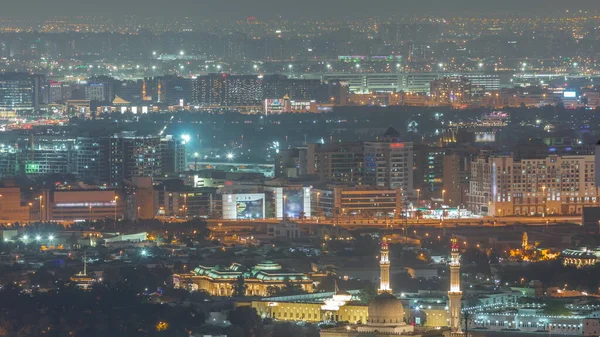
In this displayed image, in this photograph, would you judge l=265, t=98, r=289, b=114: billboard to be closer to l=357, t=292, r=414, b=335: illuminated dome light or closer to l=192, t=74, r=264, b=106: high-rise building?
l=192, t=74, r=264, b=106: high-rise building

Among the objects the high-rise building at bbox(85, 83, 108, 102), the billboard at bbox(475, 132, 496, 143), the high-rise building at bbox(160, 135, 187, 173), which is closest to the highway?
the high-rise building at bbox(160, 135, 187, 173)

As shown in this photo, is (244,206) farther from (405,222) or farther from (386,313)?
(386,313)

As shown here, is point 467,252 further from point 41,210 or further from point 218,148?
point 218,148

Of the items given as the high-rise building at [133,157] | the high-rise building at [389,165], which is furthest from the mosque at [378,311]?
the high-rise building at [133,157]

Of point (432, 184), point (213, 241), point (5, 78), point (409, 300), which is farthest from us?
point (5, 78)

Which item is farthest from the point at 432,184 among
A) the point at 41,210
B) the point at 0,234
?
the point at 0,234

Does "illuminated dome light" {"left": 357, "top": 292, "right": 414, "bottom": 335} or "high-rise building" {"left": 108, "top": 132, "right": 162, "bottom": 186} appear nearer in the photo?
"illuminated dome light" {"left": 357, "top": 292, "right": 414, "bottom": 335}

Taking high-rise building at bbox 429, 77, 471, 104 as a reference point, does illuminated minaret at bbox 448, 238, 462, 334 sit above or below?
below
